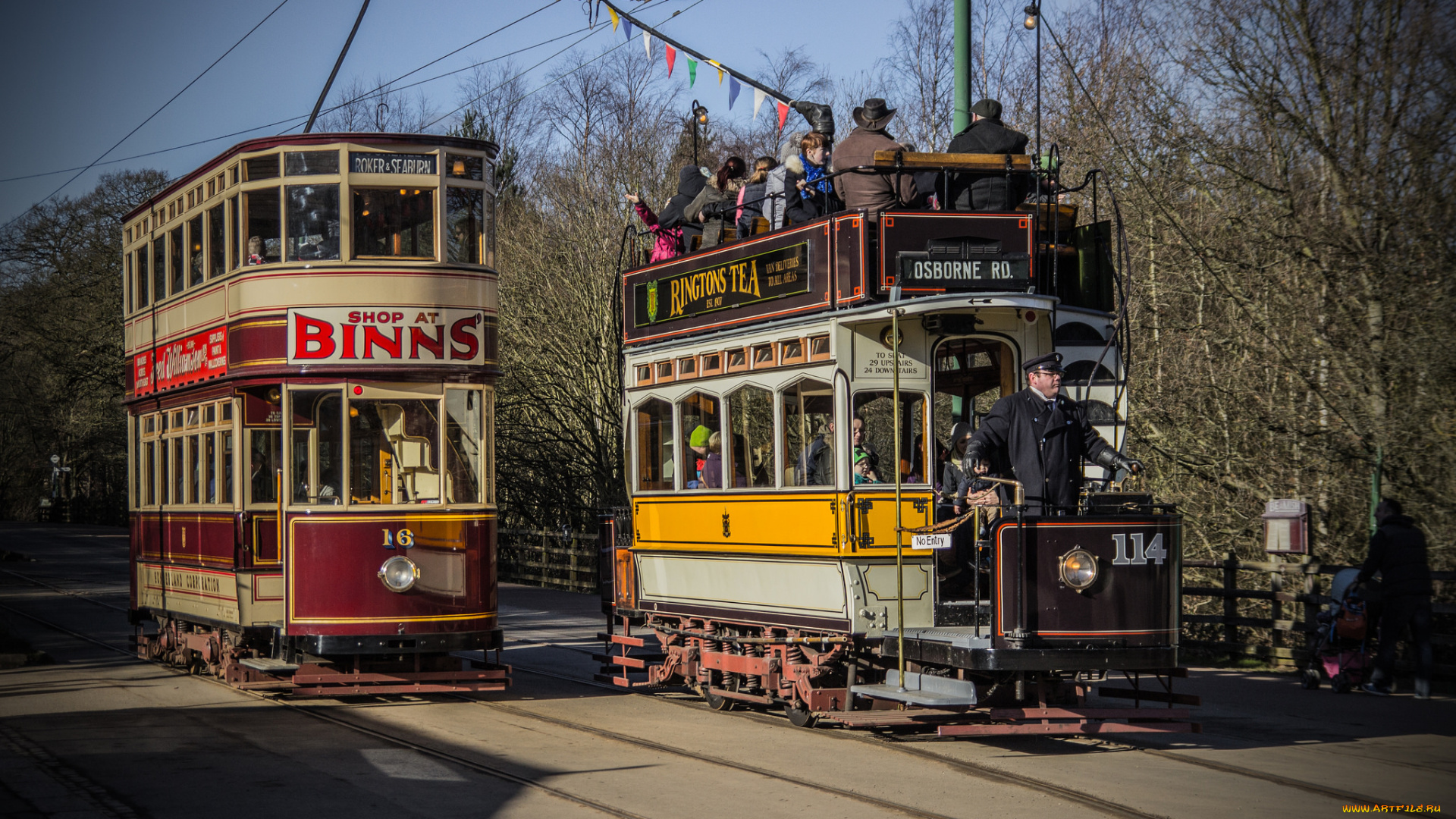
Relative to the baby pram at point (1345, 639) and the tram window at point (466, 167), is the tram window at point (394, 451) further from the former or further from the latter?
the baby pram at point (1345, 639)

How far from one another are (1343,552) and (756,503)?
7473 mm

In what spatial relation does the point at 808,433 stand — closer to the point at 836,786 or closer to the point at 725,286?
the point at 725,286

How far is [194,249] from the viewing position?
1459cm

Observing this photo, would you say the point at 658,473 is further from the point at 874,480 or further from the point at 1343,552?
the point at 1343,552

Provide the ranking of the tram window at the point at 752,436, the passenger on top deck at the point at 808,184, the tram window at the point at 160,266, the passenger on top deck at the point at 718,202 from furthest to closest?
1. the tram window at the point at 160,266
2. the passenger on top deck at the point at 718,202
3. the passenger on top deck at the point at 808,184
4. the tram window at the point at 752,436

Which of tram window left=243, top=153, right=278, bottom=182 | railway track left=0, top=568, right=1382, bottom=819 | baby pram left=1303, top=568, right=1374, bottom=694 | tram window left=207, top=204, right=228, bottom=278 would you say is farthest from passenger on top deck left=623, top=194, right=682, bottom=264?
baby pram left=1303, top=568, right=1374, bottom=694

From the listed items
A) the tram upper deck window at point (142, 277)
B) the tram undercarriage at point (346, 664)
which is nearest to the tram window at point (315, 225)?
the tram undercarriage at point (346, 664)

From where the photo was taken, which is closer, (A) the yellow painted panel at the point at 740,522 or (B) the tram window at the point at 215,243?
(A) the yellow painted panel at the point at 740,522

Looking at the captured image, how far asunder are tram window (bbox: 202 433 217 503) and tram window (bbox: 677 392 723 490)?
4.41 meters

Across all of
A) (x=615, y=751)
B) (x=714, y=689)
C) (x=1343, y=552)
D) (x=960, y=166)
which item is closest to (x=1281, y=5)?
(x=1343, y=552)

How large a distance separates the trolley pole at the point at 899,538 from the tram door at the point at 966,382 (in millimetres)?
420

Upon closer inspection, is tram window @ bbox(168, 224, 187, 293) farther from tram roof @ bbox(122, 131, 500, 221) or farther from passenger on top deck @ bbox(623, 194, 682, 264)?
passenger on top deck @ bbox(623, 194, 682, 264)

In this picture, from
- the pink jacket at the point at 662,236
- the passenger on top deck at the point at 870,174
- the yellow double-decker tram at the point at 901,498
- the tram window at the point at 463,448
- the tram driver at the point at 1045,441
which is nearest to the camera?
the yellow double-decker tram at the point at 901,498

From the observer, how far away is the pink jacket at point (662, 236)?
13.9 m
